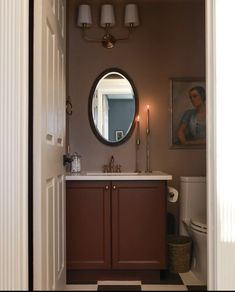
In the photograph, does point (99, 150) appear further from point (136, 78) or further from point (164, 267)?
point (164, 267)

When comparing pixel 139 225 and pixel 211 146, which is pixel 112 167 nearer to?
pixel 139 225

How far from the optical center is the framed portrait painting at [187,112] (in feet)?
11.8

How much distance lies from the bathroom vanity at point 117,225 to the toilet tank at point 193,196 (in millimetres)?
466

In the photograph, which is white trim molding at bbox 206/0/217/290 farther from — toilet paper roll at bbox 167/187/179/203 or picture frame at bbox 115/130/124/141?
picture frame at bbox 115/130/124/141

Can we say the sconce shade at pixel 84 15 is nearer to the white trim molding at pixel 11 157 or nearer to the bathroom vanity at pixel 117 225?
the bathroom vanity at pixel 117 225

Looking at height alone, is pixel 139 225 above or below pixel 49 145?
below

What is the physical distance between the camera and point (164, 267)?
2.93m

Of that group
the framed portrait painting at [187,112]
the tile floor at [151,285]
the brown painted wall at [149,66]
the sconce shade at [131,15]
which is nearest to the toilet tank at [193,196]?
the brown painted wall at [149,66]

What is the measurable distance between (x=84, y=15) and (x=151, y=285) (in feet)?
8.08

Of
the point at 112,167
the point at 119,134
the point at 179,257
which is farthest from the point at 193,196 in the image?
the point at 119,134

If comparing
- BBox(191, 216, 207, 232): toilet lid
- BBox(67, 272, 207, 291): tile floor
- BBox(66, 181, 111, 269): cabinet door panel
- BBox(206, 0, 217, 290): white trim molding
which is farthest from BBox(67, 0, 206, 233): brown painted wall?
BBox(206, 0, 217, 290): white trim molding

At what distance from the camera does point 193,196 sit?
10.9ft

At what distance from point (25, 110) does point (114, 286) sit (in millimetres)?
1791

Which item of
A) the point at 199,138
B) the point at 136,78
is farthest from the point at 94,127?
the point at 199,138
